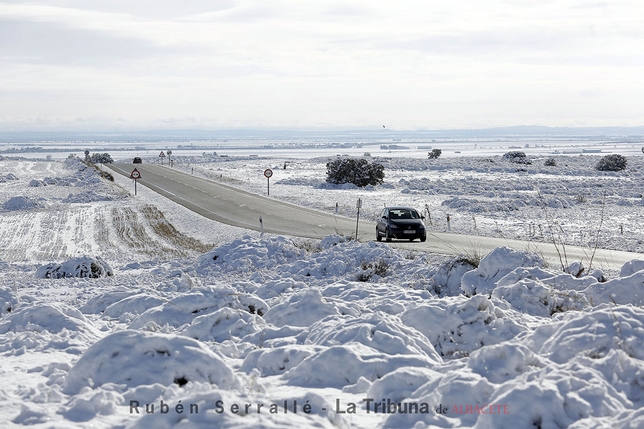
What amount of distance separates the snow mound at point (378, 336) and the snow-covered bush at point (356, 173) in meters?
55.1

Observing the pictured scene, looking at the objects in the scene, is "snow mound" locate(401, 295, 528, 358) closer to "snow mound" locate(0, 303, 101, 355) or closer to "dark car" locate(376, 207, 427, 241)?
"snow mound" locate(0, 303, 101, 355)

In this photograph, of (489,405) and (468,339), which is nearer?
(489,405)

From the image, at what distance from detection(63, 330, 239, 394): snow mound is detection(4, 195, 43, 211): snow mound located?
39454 millimetres

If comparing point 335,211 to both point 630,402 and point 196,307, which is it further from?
point 630,402

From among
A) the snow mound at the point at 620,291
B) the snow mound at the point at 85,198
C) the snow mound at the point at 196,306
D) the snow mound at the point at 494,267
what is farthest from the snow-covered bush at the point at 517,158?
the snow mound at the point at 196,306

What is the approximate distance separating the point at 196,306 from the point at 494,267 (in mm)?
6498

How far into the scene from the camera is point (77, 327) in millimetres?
11414

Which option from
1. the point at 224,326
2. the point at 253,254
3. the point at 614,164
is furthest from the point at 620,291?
the point at 614,164

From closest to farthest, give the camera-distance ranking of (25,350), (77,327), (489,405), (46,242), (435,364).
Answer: (489,405)
(435,364)
(25,350)
(77,327)
(46,242)

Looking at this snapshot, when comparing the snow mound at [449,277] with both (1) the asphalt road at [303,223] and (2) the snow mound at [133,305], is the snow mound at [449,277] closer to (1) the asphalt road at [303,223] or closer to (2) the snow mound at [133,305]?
(1) the asphalt road at [303,223]

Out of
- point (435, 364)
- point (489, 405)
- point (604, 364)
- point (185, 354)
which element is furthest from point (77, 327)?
point (604, 364)

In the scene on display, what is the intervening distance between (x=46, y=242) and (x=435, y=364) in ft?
84.1

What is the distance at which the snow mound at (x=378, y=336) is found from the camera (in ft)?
30.1

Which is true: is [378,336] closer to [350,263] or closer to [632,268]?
[632,268]
